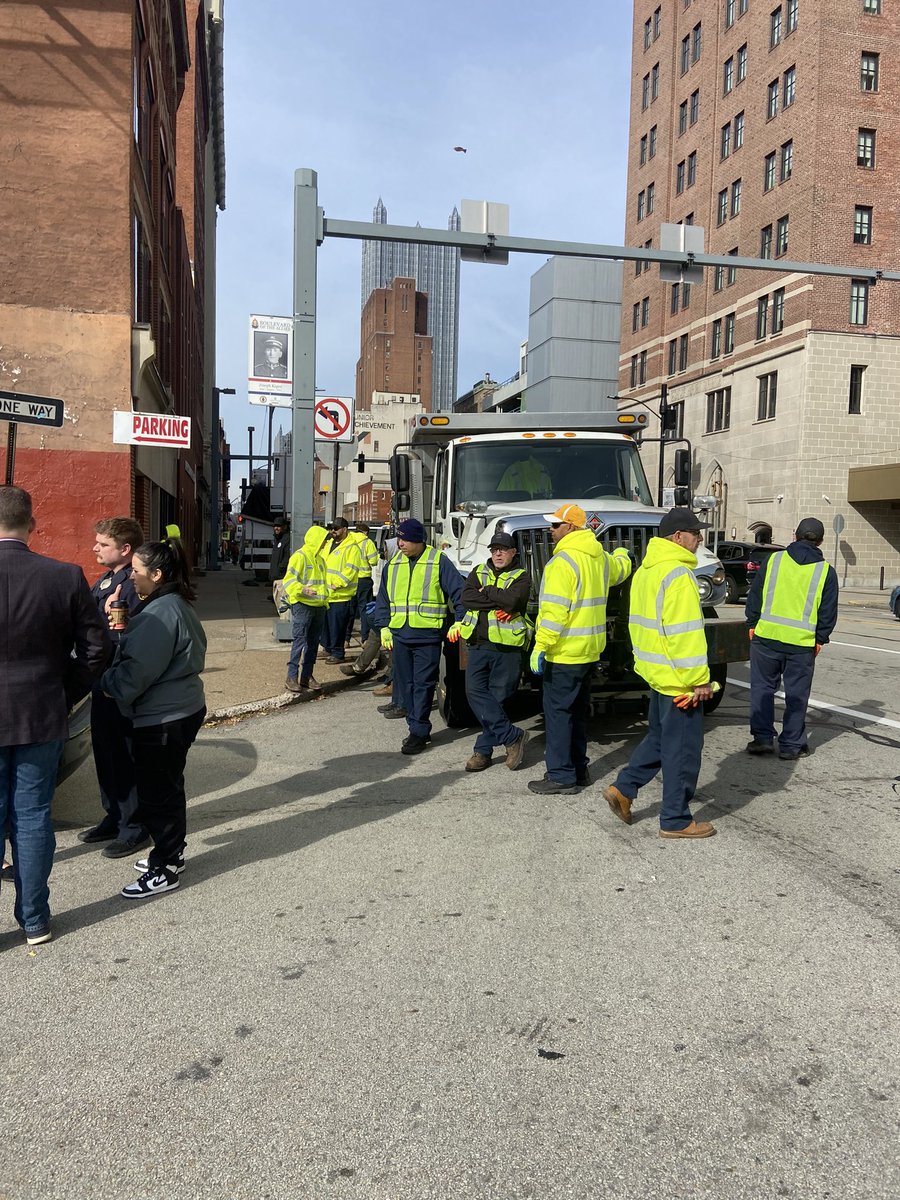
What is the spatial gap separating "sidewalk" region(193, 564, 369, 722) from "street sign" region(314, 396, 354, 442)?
124 inches

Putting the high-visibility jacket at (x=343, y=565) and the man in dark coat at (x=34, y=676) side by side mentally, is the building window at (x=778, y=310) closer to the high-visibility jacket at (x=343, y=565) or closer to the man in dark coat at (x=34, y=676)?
the high-visibility jacket at (x=343, y=565)

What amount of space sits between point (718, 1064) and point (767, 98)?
1833 inches

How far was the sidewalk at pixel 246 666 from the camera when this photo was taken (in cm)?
917

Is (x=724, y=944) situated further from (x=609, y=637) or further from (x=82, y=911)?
(x=609, y=637)

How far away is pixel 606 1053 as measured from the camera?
306cm

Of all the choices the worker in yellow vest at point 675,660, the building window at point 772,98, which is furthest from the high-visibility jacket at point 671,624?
the building window at point 772,98

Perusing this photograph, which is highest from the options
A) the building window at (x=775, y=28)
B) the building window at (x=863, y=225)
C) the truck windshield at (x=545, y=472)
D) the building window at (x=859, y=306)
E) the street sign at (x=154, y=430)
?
the building window at (x=775, y=28)

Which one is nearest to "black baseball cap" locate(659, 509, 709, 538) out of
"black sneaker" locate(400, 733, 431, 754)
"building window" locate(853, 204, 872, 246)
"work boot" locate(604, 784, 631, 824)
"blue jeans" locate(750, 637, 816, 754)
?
"work boot" locate(604, 784, 631, 824)

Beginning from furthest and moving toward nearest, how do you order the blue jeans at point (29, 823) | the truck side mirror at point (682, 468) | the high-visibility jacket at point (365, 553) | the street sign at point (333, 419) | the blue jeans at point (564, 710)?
the street sign at point (333, 419)
the high-visibility jacket at point (365, 553)
the truck side mirror at point (682, 468)
the blue jeans at point (564, 710)
the blue jeans at point (29, 823)

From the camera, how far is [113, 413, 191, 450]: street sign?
1190 centimetres

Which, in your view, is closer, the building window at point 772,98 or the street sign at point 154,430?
the street sign at point 154,430

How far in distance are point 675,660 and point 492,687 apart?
199cm

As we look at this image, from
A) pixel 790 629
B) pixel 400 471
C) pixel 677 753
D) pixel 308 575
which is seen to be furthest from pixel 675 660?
pixel 308 575

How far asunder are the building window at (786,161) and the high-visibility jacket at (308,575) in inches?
1467
